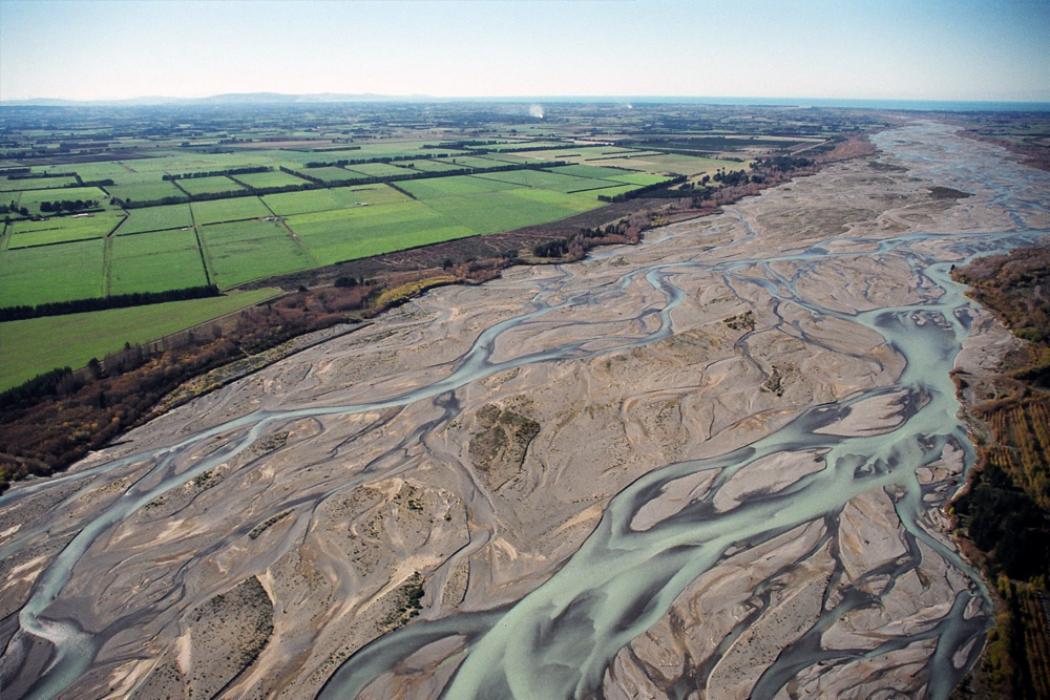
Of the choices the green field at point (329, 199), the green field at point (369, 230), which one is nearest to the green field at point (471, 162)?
the green field at point (329, 199)

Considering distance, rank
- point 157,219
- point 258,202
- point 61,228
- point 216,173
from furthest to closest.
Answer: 1. point 216,173
2. point 258,202
3. point 157,219
4. point 61,228

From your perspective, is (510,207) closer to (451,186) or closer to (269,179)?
(451,186)

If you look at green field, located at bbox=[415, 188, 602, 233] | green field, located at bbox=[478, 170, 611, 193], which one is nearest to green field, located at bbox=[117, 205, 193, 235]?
green field, located at bbox=[415, 188, 602, 233]

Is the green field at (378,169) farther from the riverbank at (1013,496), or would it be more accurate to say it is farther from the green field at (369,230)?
the riverbank at (1013,496)

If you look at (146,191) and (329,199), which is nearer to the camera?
(329,199)

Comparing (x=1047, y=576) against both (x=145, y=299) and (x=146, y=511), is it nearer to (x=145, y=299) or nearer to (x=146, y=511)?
(x=146, y=511)

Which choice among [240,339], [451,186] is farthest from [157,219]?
[240,339]
